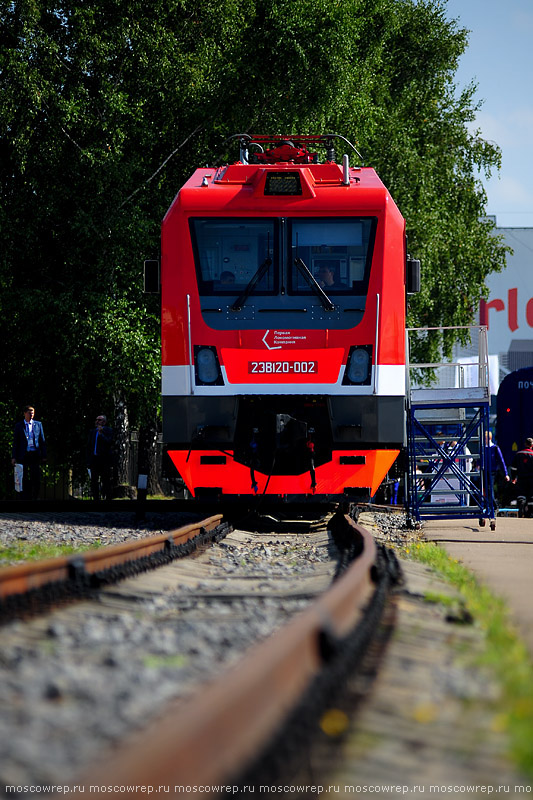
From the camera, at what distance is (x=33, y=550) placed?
30.9ft

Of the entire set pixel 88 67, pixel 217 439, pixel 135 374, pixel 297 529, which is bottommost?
pixel 297 529

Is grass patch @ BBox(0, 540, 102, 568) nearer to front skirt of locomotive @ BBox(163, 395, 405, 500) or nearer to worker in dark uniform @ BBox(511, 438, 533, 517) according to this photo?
front skirt of locomotive @ BBox(163, 395, 405, 500)

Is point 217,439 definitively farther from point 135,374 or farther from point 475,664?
point 135,374

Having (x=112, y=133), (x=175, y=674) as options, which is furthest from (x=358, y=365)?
(x=112, y=133)

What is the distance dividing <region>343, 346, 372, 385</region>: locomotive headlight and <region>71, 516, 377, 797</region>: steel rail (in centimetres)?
831

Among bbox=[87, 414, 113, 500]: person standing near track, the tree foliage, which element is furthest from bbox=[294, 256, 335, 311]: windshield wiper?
the tree foliage

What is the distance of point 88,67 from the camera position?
23203 millimetres

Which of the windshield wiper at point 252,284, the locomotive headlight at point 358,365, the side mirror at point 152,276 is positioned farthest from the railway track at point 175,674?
the side mirror at point 152,276

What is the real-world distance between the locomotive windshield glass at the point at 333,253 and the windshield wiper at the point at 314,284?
0.01m

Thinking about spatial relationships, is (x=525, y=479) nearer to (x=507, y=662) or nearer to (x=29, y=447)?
(x=29, y=447)

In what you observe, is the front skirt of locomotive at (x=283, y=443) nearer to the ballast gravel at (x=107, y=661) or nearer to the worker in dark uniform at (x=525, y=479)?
the ballast gravel at (x=107, y=661)

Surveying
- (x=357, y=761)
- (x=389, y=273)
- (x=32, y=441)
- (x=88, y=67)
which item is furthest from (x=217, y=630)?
(x=88, y=67)

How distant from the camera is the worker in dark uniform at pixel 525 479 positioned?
19016 mm

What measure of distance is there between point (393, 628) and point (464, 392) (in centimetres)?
998
